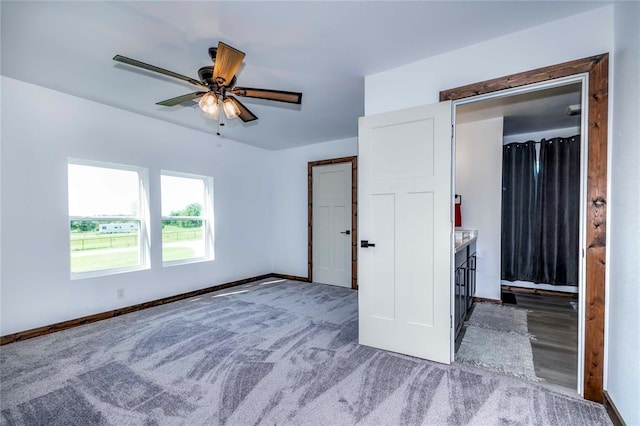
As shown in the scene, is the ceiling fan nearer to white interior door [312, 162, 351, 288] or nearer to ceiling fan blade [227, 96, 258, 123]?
ceiling fan blade [227, 96, 258, 123]

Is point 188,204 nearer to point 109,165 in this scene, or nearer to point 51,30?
point 109,165

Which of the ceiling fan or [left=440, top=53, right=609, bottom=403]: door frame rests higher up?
the ceiling fan

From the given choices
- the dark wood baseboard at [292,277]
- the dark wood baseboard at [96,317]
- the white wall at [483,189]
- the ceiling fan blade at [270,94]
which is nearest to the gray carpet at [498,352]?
the white wall at [483,189]

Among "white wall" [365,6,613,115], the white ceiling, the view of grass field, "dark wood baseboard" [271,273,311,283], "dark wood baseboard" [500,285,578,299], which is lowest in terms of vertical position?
"dark wood baseboard" [271,273,311,283]

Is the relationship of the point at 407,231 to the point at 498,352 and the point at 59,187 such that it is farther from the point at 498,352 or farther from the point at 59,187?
the point at 59,187

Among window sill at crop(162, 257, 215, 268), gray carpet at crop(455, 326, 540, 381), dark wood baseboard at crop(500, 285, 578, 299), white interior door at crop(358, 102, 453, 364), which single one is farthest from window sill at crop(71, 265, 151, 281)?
dark wood baseboard at crop(500, 285, 578, 299)

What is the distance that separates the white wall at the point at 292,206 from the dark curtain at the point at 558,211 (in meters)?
3.38

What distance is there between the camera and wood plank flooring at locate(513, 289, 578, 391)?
89.3 inches

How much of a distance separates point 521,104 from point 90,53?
4363mm

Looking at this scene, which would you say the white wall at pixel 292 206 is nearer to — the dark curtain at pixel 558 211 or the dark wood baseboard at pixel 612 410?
the dark curtain at pixel 558 211

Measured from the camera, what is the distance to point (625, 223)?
168cm

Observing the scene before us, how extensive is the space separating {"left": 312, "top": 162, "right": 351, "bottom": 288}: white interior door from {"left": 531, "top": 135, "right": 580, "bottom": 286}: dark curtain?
2.94 metres

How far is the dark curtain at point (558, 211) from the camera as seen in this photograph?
14.3 ft

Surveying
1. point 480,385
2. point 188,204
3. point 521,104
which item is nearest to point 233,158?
point 188,204
